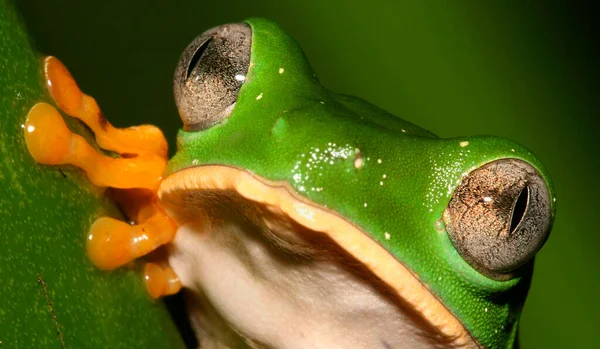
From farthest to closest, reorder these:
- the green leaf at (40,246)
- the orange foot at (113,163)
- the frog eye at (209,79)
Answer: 1. the frog eye at (209,79)
2. the orange foot at (113,163)
3. the green leaf at (40,246)

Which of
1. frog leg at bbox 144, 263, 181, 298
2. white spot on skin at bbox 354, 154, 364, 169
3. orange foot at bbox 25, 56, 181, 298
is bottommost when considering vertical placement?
frog leg at bbox 144, 263, 181, 298

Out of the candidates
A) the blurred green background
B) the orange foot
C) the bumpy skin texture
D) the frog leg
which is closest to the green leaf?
the orange foot

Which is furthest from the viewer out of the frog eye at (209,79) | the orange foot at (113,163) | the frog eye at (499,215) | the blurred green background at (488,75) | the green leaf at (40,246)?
the blurred green background at (488,75)

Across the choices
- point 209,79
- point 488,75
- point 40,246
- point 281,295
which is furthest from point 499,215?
point 488,75

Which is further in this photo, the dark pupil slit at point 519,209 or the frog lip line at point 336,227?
the dark pupil slit at point 519,209

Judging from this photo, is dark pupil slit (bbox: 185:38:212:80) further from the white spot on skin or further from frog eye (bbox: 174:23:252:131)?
the white spot on skin

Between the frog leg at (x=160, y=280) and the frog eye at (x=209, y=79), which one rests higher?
the frog eye at (x=209, y=79)

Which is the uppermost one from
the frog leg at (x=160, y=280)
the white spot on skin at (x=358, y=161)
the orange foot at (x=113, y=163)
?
the white spot on skin at (x=358, y=161)

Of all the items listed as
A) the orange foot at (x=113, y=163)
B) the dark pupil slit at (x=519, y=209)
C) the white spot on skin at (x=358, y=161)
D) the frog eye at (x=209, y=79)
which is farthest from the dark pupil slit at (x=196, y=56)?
the dark pupil slit at (x=519, y=209)

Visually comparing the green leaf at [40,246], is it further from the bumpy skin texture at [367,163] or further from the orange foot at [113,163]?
the bumpy skin texture at [367,163]
